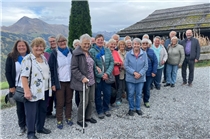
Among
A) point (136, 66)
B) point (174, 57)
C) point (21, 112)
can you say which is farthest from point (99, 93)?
point (174, 57)

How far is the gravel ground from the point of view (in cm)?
425

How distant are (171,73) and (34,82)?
6.25 m

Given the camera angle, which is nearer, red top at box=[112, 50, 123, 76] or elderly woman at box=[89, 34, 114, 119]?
elderly woman at box=[89, 34, 114, 119]

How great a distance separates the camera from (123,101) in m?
6.51

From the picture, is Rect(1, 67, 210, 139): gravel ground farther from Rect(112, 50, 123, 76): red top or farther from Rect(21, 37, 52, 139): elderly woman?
Rect(112, 50, 123, 76): red top

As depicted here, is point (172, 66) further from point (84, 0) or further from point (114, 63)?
point (84, 0)

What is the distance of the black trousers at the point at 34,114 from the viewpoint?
152 inches

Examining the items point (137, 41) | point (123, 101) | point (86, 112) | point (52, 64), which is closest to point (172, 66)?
point (123, 101)

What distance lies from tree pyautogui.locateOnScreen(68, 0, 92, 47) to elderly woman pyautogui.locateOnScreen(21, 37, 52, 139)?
7.95 m

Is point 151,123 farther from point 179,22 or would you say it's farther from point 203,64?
point 179,22

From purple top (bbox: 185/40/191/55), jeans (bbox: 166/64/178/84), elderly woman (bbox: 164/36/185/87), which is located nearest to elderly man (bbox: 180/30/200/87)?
purple top (bbox: 185/40/191/55)

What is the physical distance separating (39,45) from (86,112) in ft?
6.96

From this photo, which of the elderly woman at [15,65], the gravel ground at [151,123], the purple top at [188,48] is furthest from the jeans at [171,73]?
the elderly woman at [15,65]

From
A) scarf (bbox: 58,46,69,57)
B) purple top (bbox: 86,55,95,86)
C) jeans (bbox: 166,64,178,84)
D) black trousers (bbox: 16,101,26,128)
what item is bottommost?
black trousers (bbox: 16,101,26,128)
